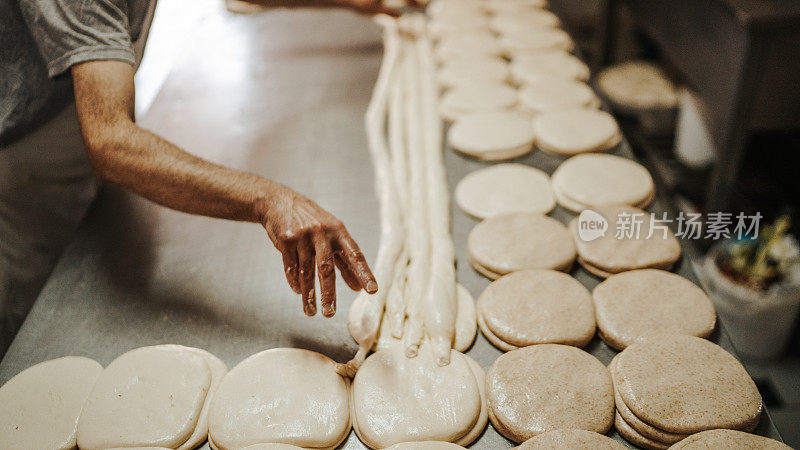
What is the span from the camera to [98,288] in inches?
69.2

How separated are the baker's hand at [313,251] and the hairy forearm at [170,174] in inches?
6.3

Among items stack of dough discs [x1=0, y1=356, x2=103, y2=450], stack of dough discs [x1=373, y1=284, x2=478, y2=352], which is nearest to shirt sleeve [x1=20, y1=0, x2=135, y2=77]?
stack of dough discs [x1=0, y1=356, x2=103, y2=450]

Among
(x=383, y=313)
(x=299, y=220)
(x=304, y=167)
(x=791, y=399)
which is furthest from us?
(x=791, y=399)

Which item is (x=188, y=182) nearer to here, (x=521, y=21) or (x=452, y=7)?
(x=521, y=21)

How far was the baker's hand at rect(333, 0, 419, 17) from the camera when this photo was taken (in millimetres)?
2996

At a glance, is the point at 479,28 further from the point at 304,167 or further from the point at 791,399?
the point at 791,399

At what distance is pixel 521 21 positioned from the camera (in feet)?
10.6

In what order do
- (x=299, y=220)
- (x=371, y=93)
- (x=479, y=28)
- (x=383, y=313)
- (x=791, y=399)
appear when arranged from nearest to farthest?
(x=299, y=220) → (x=383, y=313) → (x=791, y=399) → (x=371, y=93) → (x=479, y=28)

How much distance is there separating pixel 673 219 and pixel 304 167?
4.71ft

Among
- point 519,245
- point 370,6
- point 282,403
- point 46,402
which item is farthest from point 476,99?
point 46,402

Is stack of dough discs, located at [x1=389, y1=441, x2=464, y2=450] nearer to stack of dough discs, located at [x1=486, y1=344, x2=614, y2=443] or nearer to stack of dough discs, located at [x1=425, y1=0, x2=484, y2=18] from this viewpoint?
stack of dough discs, located at [x1=486, y1=344, x2=614, y2=443]

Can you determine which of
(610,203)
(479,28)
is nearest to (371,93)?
(479,28)

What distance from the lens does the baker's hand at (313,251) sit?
1.29 meters

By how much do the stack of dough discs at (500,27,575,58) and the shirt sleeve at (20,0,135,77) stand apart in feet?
6.72
